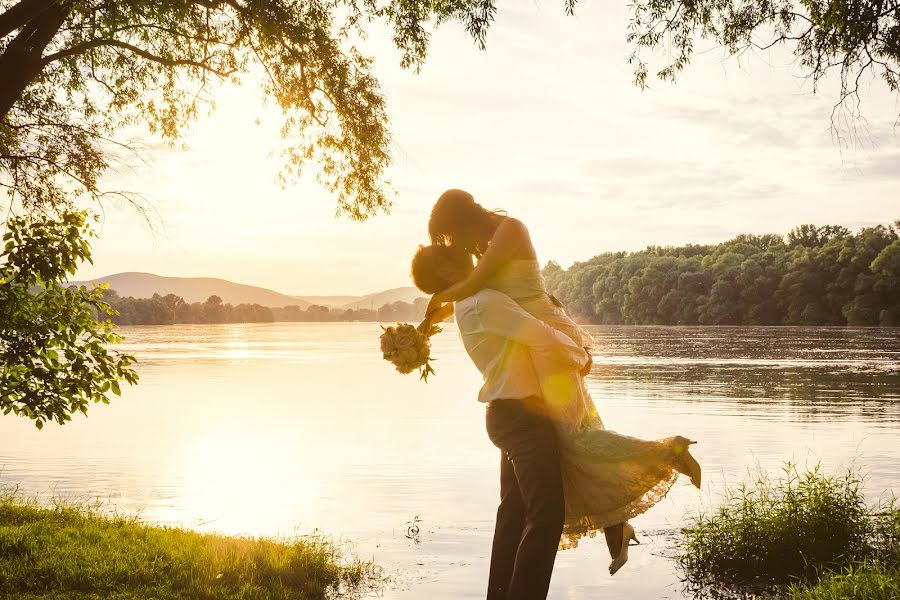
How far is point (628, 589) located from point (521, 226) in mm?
4438

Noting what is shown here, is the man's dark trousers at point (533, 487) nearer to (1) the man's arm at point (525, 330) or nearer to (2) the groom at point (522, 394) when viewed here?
(2) the groom at point (522, 394)

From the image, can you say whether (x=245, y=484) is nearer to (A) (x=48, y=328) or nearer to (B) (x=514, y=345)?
(A) (x=48, y=328)

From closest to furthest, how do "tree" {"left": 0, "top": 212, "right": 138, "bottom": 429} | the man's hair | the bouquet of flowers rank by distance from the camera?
the man's hair, the bouquet of flowers, "tree" {"left": 0, "top": 212, "right": 138, "bottom": 429}

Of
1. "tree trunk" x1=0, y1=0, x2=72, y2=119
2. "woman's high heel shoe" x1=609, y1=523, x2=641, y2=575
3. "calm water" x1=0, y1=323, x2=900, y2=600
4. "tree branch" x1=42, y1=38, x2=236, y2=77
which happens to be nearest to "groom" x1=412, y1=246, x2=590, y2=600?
"woman's high heel shoe" x1=609, y1=523, x2=641, y2=575

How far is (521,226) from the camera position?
470cm

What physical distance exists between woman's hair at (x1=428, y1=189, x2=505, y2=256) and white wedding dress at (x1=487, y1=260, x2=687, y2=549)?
10.0 inches

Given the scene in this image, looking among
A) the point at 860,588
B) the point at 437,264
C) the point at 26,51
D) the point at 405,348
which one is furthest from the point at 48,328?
the point at 860,588

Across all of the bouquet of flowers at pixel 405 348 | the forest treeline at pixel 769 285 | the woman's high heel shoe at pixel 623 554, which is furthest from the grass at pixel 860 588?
the forest treeline at pixel 769 285

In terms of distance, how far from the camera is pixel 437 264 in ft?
15.8

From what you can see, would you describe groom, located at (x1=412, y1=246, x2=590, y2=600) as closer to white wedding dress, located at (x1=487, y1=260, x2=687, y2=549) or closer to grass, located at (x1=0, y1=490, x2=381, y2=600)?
white wedding dress, located at (x1=487, y1=260, x2=687, y2=549)

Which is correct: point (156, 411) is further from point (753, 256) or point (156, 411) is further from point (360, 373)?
point (753, 256)

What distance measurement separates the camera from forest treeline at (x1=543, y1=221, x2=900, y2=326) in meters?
110

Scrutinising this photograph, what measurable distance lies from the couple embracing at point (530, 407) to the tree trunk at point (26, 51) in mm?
5502

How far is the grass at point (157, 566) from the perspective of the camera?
6727 mm
